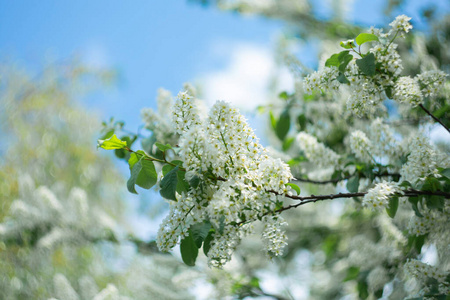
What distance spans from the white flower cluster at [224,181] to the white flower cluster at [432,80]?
29.0 inches

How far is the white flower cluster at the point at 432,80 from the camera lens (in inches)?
60.8

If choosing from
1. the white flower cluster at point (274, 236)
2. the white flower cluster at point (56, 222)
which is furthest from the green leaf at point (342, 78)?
the white flower cluster at point (56, 222)

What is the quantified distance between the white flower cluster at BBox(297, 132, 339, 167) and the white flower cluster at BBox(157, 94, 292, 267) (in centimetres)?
79

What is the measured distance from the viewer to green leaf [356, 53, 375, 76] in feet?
4.41

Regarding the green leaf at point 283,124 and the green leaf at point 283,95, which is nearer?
the green leaf at point 283,124

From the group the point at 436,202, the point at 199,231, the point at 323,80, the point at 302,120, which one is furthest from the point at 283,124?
the point at 199,231

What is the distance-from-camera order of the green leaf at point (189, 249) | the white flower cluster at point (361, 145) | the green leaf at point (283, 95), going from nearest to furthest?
the green leaf at point (189, 249), the white flower cluster at point (361, 145), the green leaf at point (283, 95)

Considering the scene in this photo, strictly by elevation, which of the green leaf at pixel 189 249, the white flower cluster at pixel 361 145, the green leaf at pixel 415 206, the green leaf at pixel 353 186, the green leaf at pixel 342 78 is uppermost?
the white flower cluster at pixel 361 145

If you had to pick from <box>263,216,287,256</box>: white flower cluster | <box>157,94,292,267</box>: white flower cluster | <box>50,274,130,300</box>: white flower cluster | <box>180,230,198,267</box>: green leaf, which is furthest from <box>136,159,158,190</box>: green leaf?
<box>50,274,130,300</box>: white flower cluster

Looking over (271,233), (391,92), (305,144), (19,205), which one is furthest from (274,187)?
(19,205)

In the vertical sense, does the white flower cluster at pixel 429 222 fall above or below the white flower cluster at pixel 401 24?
below

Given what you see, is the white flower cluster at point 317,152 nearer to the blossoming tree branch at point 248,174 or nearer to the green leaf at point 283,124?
the green leaf at point 283,124

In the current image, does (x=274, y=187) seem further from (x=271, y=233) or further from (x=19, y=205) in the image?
(x=19, y=205)

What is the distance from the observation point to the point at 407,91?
4.62 ft
